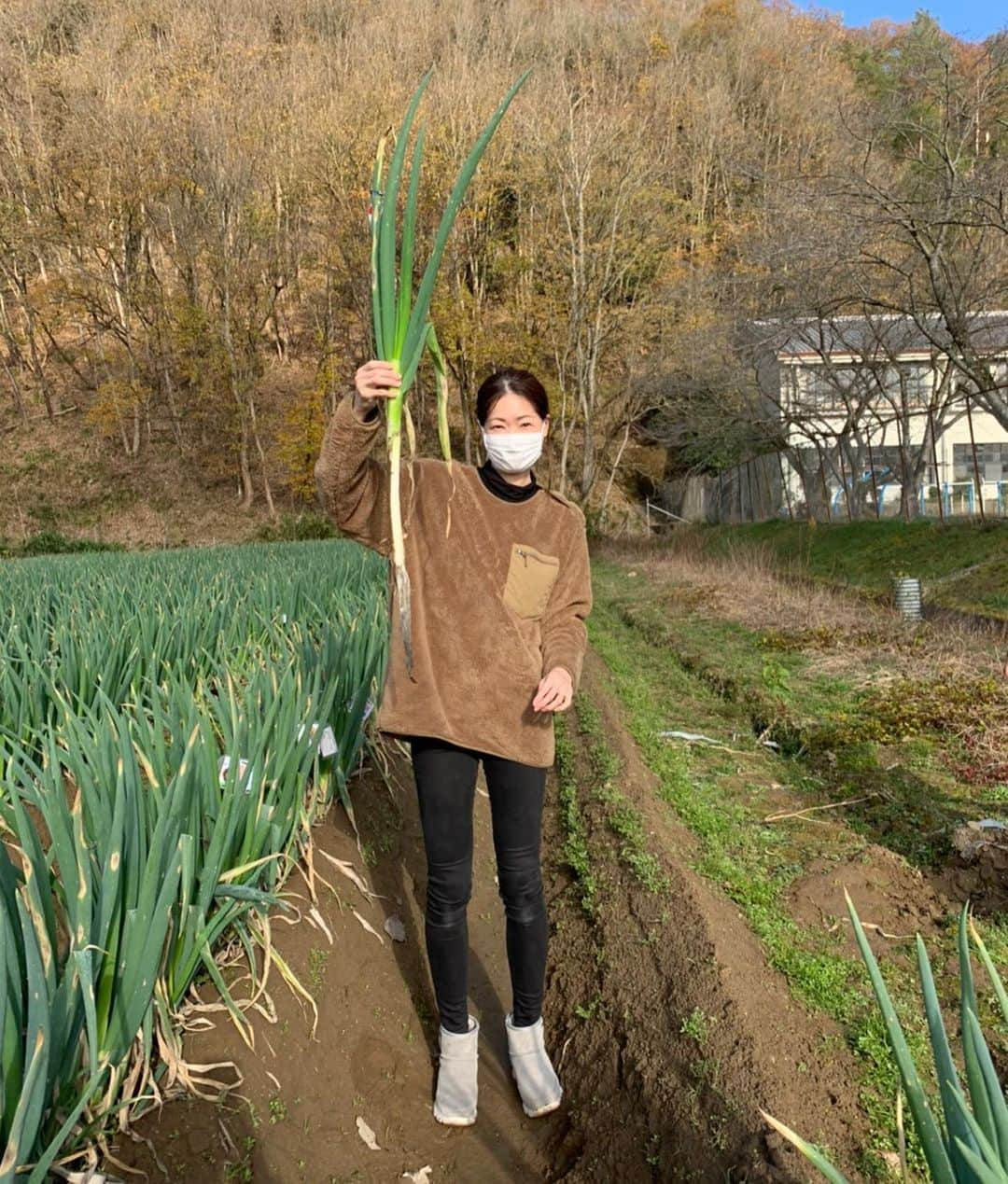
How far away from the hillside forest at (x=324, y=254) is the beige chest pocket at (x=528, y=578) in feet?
59.8

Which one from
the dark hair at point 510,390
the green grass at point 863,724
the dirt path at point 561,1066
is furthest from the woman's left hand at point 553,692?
the green grass at point 863,724

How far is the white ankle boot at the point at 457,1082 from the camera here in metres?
2.10

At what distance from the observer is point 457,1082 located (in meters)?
2.11

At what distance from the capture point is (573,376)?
26.9 meters

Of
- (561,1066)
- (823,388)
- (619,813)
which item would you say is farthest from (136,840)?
(823,388)

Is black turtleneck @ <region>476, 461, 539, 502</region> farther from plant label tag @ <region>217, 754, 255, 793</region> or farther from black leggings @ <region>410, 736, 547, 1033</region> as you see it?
plant label tag @ <region>217, 754, 255, 793</region>

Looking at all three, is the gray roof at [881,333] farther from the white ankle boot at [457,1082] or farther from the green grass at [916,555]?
the white ankle boot at [457,1082]

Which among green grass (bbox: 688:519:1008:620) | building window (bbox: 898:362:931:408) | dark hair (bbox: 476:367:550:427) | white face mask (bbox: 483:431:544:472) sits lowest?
green grass (bbox: 688:519:1008:620)

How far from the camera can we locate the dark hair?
2096 millimetres

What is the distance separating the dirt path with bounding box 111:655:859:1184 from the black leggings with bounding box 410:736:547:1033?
0.28 m

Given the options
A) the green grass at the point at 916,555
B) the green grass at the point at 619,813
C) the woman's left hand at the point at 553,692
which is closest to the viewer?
the woman's left hand at the point at 553,692

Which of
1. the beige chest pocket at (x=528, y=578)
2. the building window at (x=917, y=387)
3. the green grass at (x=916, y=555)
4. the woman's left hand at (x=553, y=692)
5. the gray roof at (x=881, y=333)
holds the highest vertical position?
the gray roof at (x=881, y=333)

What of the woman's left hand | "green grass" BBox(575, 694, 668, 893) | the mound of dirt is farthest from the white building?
the woman's left hand

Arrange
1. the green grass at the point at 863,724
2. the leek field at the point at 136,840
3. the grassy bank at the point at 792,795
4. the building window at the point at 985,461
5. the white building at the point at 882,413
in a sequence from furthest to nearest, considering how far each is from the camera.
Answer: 1. the building window at the point at 985,461
2. the white building at the point at 882,413
3. the green grass at the point at 863,724
4. the grassy bank at the point at 792,795
5. the leek field at the point at 136,840
